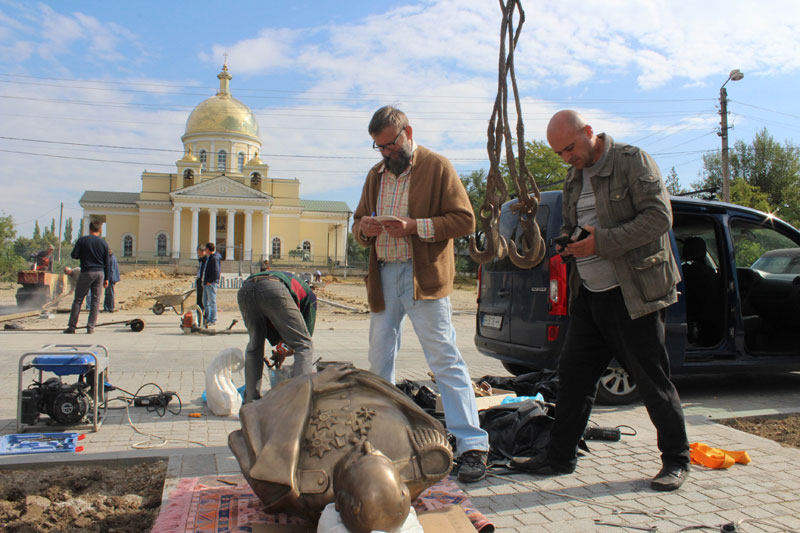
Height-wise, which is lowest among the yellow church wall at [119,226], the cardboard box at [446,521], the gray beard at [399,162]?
the cardboard box at [446,521]

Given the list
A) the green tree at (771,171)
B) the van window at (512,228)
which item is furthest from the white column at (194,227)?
the van window at (512,228)

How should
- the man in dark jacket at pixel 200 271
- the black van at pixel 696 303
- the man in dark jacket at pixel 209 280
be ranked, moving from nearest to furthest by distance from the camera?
the black van at pixel 696 303 → the man in dark jacket at pixel 209 280 → the man in dark jacket at pixel 200 271

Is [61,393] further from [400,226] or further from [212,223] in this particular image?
[212,223]

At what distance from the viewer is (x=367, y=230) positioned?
376cm

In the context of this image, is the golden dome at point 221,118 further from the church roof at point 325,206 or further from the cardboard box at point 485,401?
the cardboard box at point 485,401

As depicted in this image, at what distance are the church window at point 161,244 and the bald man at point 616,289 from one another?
76112mm

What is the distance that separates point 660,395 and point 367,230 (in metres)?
2.02

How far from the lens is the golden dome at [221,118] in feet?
244

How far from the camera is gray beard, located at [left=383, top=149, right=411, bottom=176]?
12.6 feet

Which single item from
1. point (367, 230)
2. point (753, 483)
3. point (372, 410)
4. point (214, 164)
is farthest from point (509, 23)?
point (214, 164)

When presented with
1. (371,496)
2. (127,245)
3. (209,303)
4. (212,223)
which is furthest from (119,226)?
(371,496)

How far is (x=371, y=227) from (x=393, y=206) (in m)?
0.31

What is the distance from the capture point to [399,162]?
385 centimetres

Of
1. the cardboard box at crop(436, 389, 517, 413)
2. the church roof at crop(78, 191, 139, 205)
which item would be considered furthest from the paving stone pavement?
the church roof at crop(78, 191, 139, 205)
